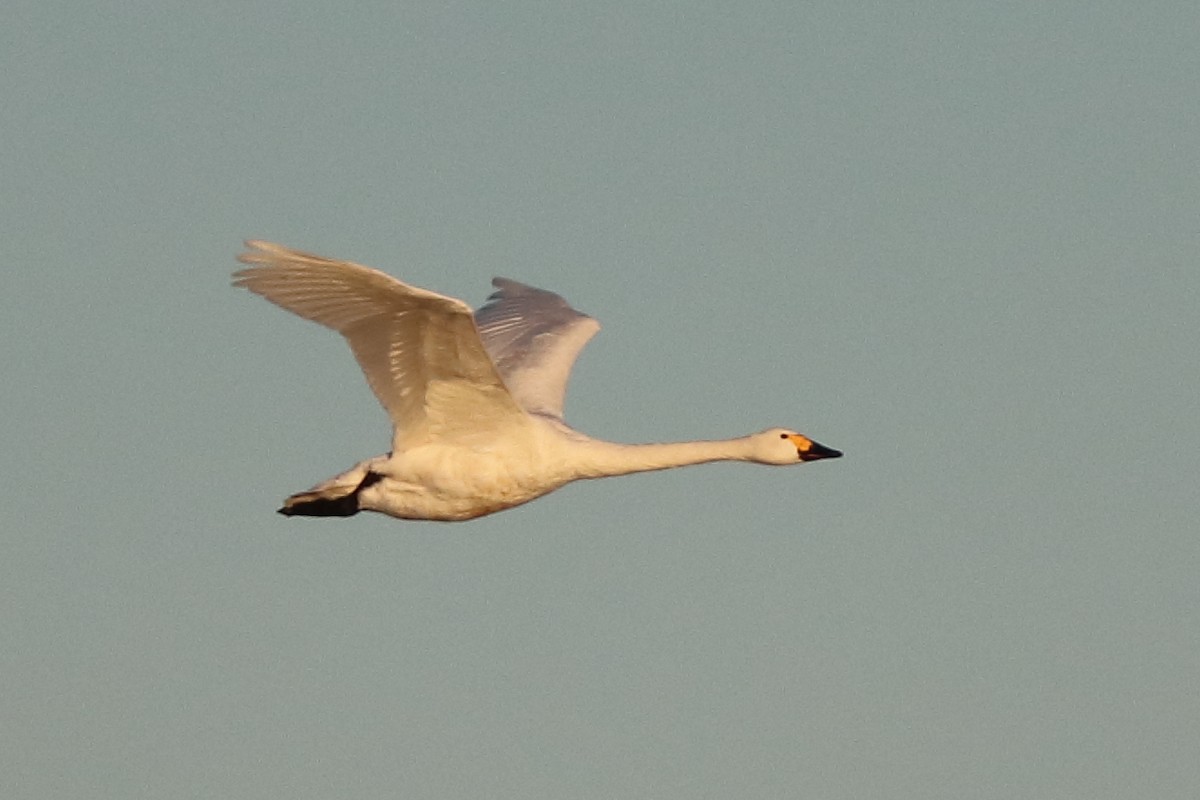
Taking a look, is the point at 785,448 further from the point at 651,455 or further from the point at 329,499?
the point at 329,499

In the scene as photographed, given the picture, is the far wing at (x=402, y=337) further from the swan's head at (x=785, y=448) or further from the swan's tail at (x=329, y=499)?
the swan's head at (x=785, y=448)

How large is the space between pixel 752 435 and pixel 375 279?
5349 millimetres

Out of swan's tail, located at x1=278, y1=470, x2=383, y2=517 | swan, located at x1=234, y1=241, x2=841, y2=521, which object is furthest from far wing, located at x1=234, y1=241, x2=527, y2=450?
swan's tail, located at x1=278, y1=470, x2=383, y2=517

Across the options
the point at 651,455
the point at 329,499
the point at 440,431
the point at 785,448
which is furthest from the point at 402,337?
the point at 785,448

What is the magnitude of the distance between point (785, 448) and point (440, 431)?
138 inches

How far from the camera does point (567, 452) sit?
2308 cm

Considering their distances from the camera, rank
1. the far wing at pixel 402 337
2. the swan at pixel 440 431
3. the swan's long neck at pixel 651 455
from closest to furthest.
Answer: the far wing at pixel 402 337 < the swan at pixel 440 431 < the swan's long neck at pixel 651 455

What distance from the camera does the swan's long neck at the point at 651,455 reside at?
2319 centimetres

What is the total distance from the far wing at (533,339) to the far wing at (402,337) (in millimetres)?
2147

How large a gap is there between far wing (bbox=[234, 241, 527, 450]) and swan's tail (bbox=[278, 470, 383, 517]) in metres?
0.52

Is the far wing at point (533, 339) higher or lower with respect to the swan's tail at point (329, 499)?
higher

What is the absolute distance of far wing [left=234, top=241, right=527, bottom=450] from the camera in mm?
20531

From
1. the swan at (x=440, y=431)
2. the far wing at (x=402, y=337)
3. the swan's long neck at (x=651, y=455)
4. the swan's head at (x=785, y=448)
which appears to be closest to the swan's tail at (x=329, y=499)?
the swan at (x=440, y=431)

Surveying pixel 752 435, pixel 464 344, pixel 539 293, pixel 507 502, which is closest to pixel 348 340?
pixel 464 344
